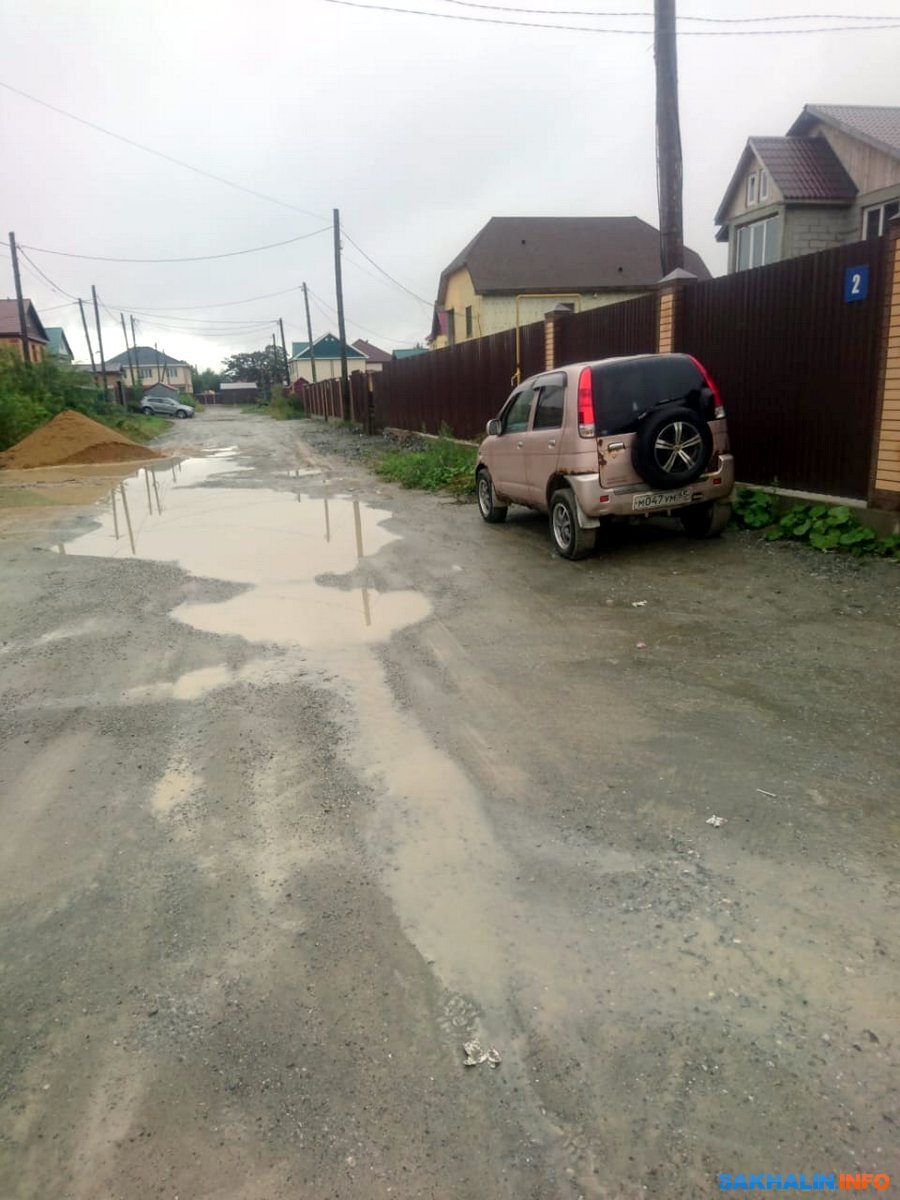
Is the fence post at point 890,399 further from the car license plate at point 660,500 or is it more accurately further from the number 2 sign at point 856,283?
the car license plate at point 660,500

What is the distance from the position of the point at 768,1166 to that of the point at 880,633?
4427 millimetres

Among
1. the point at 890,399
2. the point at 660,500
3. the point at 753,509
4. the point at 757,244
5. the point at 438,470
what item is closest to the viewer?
the point at 890,399

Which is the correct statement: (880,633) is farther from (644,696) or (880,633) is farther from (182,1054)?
(182,1054)

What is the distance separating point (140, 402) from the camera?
63906mm

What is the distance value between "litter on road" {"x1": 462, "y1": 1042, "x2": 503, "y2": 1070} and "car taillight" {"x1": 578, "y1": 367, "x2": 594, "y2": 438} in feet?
20.6

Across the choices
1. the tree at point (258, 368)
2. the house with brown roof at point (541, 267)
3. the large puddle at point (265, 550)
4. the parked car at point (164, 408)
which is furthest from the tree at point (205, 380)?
the large puddle at point (265, 550)

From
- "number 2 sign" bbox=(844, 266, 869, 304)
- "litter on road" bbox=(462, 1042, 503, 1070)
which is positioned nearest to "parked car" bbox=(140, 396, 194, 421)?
"number 2 sign" bbox=(844, 266, 869, 304)

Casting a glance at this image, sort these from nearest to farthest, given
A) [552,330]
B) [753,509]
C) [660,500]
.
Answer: [660,500] < [753,509] < [552,330]

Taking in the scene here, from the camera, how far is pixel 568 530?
27.2 feet

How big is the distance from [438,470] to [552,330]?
3169mm

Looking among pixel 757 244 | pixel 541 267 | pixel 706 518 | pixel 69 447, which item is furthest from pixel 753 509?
pixel 541 267

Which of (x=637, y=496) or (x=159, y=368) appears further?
(x=159, y=368)

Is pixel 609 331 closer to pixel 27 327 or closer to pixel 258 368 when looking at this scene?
pixel 27 327

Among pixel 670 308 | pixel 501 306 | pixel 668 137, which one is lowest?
pixel 670 308
